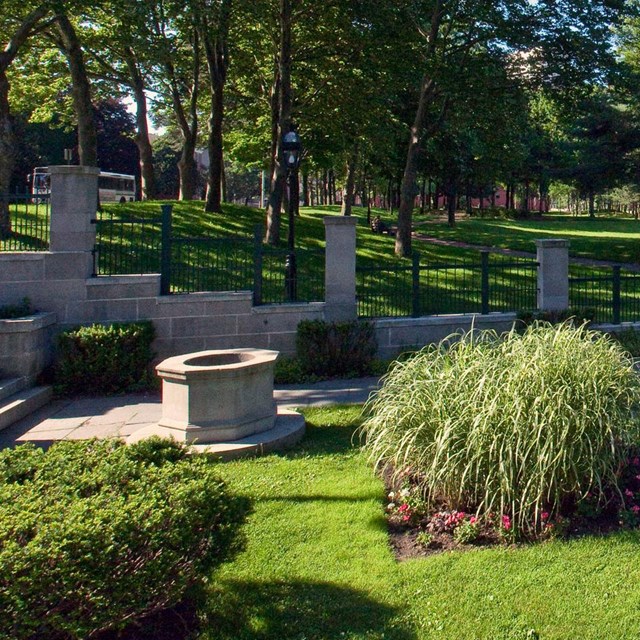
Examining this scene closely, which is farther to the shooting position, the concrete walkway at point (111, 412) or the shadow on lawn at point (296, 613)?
the concrete walkway at point (111, 412)

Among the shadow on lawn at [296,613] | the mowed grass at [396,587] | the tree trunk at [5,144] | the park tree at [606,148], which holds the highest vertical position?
the park tree at [606,148]

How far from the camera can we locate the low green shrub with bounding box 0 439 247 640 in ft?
10.3

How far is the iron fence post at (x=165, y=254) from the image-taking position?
11.3 m

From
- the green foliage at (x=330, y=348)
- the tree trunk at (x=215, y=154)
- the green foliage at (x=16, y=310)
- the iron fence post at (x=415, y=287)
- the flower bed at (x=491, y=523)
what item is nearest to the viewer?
the flower bed at (x=491, y=523)

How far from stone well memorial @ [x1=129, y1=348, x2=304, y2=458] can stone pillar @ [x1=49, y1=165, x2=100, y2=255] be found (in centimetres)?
426

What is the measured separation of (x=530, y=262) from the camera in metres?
13.1

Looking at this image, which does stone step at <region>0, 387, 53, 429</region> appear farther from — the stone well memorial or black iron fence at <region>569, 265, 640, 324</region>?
black iron fence at <region>569, 265, 640, 324</region>

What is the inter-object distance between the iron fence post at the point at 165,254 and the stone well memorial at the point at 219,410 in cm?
396

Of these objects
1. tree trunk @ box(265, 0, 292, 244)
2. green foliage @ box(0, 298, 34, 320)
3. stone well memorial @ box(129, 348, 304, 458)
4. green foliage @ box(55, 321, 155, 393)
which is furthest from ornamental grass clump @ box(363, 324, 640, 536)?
tree trunk @ box(265, 0, 292, 244)

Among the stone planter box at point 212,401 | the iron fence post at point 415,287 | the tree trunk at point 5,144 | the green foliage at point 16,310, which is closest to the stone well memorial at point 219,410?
the stone planter box at point 212,401

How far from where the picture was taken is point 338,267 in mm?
11945

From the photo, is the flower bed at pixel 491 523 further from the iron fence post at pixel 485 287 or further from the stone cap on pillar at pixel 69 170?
the stone cap on pillar at pixel 69 170

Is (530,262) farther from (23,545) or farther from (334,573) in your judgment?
(23,545)

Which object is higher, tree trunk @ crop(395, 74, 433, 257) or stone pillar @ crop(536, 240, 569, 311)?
tree trunk @ crop(395, 74, 433, 257)
